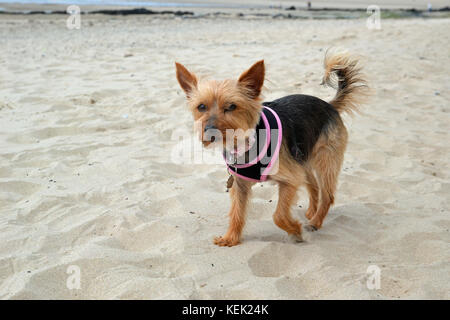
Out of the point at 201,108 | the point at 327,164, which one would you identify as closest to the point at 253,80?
the point at 201,108

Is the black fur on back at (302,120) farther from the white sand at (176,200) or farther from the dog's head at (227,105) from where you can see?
the white sand at (176,200)

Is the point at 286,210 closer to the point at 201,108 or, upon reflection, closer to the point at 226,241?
the point at 226,241

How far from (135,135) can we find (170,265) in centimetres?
296

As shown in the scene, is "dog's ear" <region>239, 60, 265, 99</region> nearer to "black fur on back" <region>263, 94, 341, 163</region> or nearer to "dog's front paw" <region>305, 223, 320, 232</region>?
→ "black fur on back" <region>263, 94, 341, 163</region>

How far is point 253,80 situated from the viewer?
3.03 metres

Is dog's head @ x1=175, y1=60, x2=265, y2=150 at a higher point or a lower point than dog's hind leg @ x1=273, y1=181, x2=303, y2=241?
higher

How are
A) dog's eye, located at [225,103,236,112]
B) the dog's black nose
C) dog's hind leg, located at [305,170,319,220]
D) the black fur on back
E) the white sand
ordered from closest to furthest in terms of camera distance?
1. the white sand
2. the dog's black nose
3. dog's eye, located at [225,103,236,112]
4. the black fur on back
5. dog's hind leg, located at [305,170,319,220]

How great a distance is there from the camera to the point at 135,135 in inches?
214

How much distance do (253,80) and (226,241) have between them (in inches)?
50.5

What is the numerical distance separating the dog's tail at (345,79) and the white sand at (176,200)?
89 centimetres

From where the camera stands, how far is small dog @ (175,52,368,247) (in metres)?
2.97

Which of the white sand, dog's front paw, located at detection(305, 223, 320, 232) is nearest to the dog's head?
the white sand

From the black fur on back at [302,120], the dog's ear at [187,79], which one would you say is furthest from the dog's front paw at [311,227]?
the dog's ear at [187,79]

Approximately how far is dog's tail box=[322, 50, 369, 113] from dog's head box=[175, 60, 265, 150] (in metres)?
1.23
